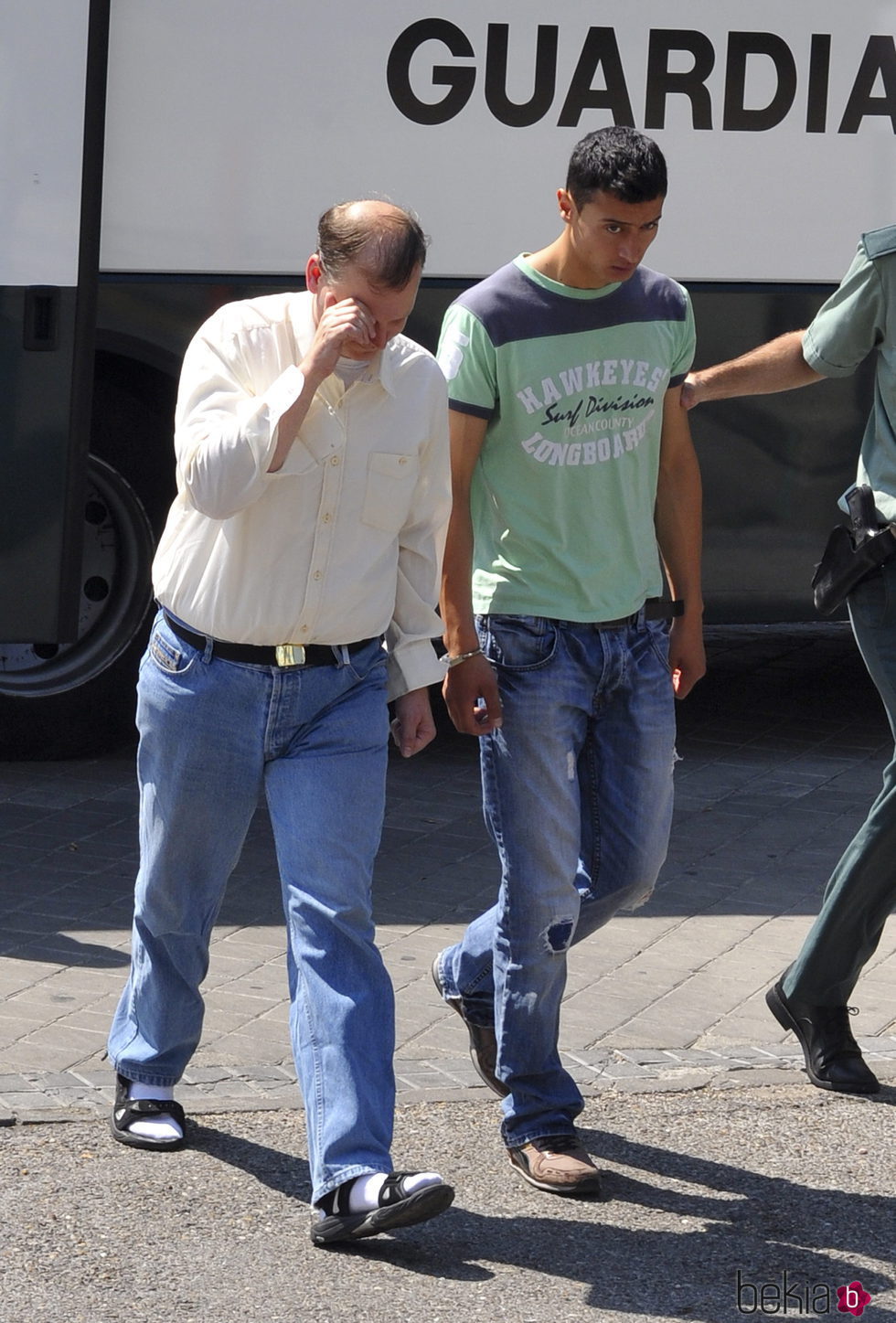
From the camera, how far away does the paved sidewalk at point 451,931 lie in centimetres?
428

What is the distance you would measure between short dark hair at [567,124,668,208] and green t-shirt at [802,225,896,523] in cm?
68

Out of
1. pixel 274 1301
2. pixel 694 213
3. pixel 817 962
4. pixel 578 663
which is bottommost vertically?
pixel 274 1301

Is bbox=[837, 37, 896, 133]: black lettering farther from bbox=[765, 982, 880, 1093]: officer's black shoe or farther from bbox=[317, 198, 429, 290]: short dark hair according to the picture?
bbox=[317, 198, 429, 290]: short dark hair

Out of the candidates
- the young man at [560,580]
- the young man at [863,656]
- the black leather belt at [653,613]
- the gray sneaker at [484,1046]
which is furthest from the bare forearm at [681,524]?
the gray sneaker at [484,1046]

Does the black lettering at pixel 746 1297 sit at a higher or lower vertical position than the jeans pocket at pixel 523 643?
lower

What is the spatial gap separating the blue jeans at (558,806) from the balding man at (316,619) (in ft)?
0.70

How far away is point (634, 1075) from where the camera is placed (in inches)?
169

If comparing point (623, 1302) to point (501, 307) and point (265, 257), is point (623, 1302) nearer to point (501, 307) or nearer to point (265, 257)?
point (501, 307)

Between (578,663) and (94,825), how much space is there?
107 inches

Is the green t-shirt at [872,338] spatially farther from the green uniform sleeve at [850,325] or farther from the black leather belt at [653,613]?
the black leather belt at [653,613]

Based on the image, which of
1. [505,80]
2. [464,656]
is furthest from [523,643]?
[505,80]

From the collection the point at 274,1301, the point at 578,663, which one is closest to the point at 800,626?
the point at 578,663

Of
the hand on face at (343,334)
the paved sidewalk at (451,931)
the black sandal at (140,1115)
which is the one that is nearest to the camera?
the hand on face at (343,334)

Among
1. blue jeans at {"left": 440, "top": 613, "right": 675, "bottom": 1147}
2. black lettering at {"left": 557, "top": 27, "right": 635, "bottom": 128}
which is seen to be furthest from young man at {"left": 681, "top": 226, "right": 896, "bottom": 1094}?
black lettering at {"left": 557, "top": 27, "right": 635, "bottom": 128}
